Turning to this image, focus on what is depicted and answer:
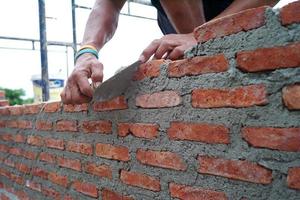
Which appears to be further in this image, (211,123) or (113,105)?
(113,105)

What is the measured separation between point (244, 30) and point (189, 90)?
274 millimetres

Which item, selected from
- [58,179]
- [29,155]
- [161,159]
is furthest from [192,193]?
[29,155]

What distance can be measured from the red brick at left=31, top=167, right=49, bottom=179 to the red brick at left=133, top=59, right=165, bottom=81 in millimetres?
1113

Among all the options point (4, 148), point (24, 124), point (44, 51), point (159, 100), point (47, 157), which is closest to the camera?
point (159, 100)

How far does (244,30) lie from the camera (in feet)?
3.35

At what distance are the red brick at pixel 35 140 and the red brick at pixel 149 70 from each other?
1.11 meters

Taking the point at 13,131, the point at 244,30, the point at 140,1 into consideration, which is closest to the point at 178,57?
the point at 244,30

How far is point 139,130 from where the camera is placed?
1394 millimetres

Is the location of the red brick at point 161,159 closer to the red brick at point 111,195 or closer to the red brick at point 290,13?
the red brick at point 111,195

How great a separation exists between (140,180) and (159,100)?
35cm

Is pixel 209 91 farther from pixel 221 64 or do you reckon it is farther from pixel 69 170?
pixel 69 170

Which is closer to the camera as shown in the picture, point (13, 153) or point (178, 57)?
point (178, 57)

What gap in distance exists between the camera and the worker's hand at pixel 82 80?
143 cm

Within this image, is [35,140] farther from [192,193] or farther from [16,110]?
[192,193]
